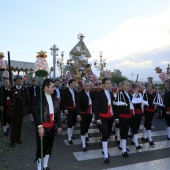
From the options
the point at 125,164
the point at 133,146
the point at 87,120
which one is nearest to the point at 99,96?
the point at 87,120

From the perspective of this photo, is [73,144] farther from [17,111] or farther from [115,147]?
[17,111]

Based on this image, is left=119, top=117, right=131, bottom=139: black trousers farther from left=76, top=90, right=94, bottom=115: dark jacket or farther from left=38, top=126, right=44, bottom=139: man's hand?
left=38, top=126, right=44, bottom=139: man's hand

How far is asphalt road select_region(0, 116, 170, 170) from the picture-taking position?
5.27 metres

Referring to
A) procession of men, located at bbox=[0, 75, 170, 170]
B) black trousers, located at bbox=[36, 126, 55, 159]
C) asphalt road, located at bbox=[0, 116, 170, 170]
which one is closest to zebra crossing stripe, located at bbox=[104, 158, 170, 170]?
asphalt road, located at bbox=[0, 116, 170, 170]

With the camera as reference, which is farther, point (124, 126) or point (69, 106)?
point (69, 106)

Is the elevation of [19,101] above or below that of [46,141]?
above

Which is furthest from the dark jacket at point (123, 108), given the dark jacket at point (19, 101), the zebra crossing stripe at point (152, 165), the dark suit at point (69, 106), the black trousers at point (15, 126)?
the black trousers at point (15, 126)

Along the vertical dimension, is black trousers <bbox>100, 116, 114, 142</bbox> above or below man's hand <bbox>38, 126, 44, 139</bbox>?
below

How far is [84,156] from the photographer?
6.01 m

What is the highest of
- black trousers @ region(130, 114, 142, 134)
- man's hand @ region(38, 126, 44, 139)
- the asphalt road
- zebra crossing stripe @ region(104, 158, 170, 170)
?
man's hand @ region(38, 126, 44, 139)

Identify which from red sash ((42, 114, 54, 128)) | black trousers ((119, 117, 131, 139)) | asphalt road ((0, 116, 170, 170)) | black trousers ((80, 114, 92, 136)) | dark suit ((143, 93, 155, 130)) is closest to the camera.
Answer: red sash ((42, 114, 54, 128))

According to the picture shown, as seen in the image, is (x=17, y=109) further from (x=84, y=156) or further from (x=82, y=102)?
(x=84, y=156)

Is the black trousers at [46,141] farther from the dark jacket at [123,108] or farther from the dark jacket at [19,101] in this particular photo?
the dark jacket at [19,101]

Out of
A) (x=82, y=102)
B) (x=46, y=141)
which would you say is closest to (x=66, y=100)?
(x=82, y=102)
